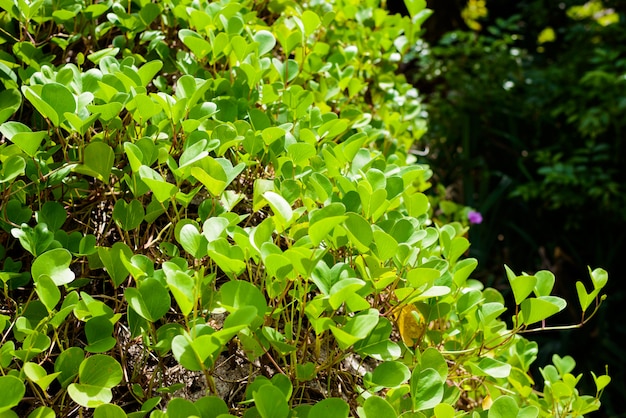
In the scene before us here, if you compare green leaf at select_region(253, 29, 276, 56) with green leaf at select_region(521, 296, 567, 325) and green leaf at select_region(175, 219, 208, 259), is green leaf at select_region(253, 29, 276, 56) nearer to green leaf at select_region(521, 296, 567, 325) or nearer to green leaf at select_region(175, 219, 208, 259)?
green leaf at select_region(175, 219, 208, 259)

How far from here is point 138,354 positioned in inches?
27.0

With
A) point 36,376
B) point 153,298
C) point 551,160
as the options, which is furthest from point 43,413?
point 551,160

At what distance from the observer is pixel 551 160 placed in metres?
3.51

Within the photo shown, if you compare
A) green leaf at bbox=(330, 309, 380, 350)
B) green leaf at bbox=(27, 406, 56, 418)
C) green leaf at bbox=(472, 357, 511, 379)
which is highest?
green leaf at bbox=(330, 309, 380, 350)

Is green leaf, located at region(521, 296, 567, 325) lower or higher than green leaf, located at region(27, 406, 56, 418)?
lower

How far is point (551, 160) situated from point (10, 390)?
3.53 m

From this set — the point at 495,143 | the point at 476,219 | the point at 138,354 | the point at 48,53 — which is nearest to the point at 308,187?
the point at 138,354

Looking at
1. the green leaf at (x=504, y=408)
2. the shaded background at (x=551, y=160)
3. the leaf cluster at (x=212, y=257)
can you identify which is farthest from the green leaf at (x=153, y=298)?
the shaded background at (x=551, y=160)

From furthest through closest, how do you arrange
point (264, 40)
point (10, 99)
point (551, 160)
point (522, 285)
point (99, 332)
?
point (551, 160), point (264, 40), point (10, 99), point (522, 285), point (99, 332)

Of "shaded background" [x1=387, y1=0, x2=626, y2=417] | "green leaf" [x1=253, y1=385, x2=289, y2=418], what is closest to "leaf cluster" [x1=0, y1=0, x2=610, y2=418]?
"green leaf" [x1=253, y1=385, x2=289, y2=418]

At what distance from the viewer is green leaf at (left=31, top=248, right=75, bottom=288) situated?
602mm

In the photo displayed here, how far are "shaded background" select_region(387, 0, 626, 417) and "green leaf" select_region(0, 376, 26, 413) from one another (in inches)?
121

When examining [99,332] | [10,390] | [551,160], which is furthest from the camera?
[551,160]

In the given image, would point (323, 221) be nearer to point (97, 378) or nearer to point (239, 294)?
point (239, 294)
